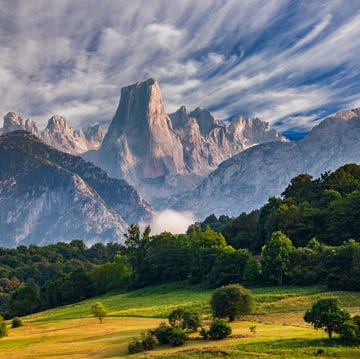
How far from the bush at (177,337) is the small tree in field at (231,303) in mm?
9458

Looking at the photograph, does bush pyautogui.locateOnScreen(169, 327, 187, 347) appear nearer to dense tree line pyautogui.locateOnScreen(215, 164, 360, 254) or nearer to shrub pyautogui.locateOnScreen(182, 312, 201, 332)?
shrub pyautogui.locateOnScreen(182, 312, 201, 332)

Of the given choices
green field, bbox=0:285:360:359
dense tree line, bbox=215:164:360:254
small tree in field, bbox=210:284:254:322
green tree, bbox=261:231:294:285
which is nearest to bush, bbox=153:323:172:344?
green field, bbox=0:285:360:359

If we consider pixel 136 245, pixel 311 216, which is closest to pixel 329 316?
pixel 311 216

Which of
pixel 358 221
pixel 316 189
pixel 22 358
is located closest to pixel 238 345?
Result: pixel 22 358

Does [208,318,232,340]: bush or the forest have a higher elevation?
the forest

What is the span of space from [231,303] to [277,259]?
2825cm

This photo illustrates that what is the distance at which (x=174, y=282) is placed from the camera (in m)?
91.6

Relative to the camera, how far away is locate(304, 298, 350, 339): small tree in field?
101 ft

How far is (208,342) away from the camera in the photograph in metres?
34.5

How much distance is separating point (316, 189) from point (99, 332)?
80266mm

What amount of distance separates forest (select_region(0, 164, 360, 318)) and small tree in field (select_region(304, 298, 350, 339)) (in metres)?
27.2

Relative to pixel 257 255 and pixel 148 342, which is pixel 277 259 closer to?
pixel 257 255

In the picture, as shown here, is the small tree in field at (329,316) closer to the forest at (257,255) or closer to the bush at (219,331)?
the bush at (219,331)

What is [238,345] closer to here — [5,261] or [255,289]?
[255,289]
